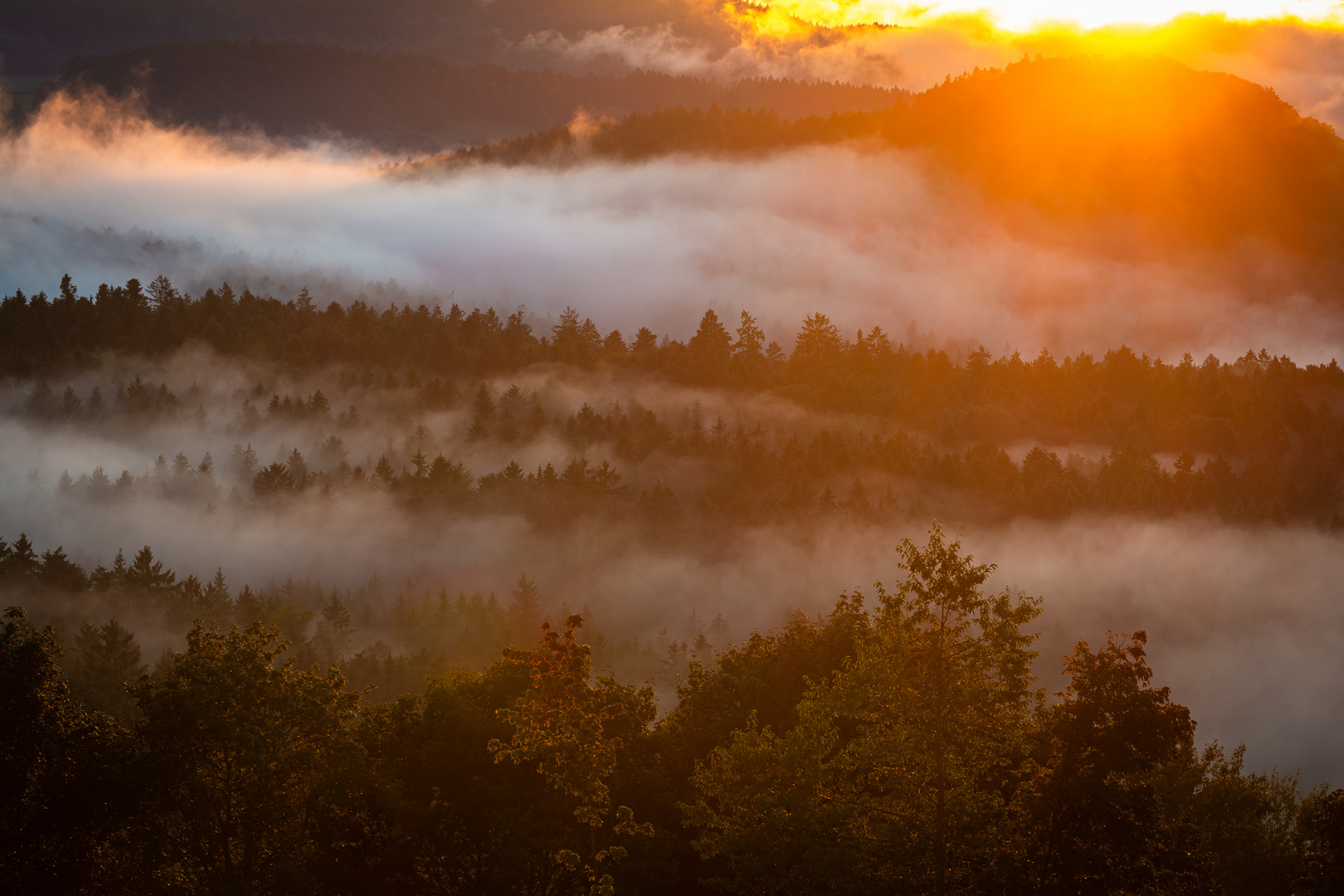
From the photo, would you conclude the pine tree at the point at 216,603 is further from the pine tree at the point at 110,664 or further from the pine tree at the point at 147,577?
the pine tree at the point at 110,664

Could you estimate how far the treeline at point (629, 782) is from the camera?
→ 34906 mm

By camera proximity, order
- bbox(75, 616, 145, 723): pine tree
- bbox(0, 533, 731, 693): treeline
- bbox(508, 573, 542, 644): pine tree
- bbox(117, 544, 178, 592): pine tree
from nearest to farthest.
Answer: bbox(75, 616, 145, 723): pine tree < bbox(0, 533, 731, 693): treeline < bbox(117, 544, 178, 592): pine tree < bbox(508, 573, 542, 644): pine tree

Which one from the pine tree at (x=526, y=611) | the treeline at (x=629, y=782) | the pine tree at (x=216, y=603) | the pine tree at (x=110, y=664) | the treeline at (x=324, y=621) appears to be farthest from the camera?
the pine tree at (x=526, y=611)

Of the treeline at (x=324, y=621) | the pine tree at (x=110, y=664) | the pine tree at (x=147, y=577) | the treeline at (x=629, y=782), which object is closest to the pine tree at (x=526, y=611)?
the treeline at (x=324, y=621)

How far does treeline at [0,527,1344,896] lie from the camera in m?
34.9

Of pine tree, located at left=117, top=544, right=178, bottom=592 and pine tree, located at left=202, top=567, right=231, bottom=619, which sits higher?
pine tree, located at left=117, top=544, right=178, bottom=592

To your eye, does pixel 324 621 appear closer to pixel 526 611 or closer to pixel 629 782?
pixel 526 611

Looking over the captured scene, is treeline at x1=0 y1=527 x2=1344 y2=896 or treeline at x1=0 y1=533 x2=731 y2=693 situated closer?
treeline at x1=0 y1=527 x2=1344 y2=896

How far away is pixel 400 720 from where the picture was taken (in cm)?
5169

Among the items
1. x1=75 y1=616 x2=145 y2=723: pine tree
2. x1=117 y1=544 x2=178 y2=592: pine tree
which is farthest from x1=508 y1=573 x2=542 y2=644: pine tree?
x1=75 y1=616 x2=145 y2=723: pine tree

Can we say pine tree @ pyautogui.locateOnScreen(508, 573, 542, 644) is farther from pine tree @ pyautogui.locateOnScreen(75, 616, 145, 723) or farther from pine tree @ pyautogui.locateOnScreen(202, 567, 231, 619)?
pine tree @ pyautogui.locateOnScreen(75, 616, 145, 723)

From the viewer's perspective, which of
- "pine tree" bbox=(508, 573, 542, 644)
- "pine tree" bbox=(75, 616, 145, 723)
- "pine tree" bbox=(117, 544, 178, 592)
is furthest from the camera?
"pine tree" bbox=(508, 573, 542, 644)

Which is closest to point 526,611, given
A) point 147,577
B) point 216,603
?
point 216,603

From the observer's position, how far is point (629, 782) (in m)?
51.6
